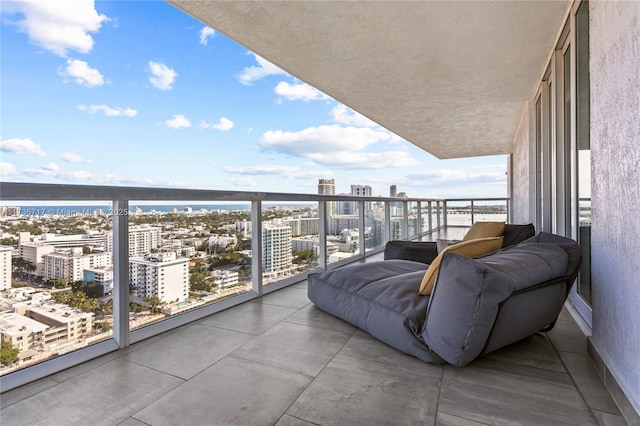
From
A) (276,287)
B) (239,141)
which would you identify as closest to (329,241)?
(276,287)

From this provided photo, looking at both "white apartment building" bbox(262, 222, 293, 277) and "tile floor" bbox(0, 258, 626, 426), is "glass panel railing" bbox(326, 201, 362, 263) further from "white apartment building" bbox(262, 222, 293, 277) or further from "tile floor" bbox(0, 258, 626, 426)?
"tile floor" bbox(0, 258, 626, 426)

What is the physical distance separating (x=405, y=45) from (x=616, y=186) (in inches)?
96.9

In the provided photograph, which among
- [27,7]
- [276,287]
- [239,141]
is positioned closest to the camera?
[276,287]

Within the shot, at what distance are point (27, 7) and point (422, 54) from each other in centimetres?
656

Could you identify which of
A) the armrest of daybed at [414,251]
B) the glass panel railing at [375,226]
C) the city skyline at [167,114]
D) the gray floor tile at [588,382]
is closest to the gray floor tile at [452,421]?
the gray floor tile at [588,382]

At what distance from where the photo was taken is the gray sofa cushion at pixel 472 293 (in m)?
1.38

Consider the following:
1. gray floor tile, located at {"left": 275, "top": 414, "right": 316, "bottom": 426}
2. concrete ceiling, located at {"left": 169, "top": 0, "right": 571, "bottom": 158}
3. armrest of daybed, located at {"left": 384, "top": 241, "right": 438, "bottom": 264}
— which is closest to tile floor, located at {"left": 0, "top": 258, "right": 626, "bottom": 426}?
gray floor tile, located at {"left": 275, "top": 414, "right": 316, "bottom": 426}

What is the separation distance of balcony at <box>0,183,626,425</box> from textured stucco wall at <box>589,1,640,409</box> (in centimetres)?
26

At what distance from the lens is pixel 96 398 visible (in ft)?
4.47

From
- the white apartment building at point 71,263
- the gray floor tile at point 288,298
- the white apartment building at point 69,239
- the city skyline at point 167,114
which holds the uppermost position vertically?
the city skyline at point 167,114

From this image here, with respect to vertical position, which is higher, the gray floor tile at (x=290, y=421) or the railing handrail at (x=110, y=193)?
the railing handrail at (x=110, y=193)

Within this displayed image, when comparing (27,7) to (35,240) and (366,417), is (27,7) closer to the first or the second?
(35,240)

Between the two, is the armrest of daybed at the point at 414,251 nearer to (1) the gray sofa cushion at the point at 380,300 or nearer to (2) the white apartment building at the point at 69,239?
(1) the gray sofa cushion at the point at 380,300

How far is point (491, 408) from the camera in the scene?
1.27 metres
